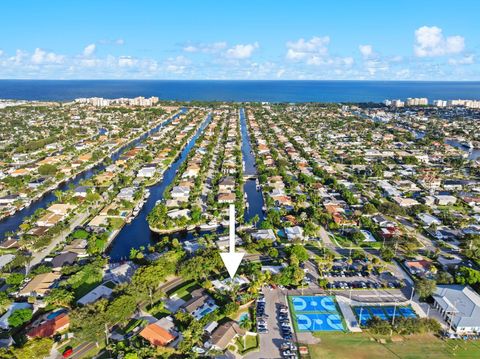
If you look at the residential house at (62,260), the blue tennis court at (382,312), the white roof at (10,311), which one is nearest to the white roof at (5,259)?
the residential house at (62,260)

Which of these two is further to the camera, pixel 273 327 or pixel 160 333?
pixel 273 327

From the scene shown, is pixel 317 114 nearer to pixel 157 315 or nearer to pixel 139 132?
pixel 139 132

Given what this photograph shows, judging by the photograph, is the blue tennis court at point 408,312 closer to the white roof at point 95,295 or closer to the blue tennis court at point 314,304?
the blue tennis court at point 314,304

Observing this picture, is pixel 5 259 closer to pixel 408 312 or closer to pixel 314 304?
pixel 314 304

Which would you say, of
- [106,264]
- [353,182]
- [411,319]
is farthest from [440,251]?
[106,264]

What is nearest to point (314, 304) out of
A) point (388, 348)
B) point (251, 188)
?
point (388, 348)
